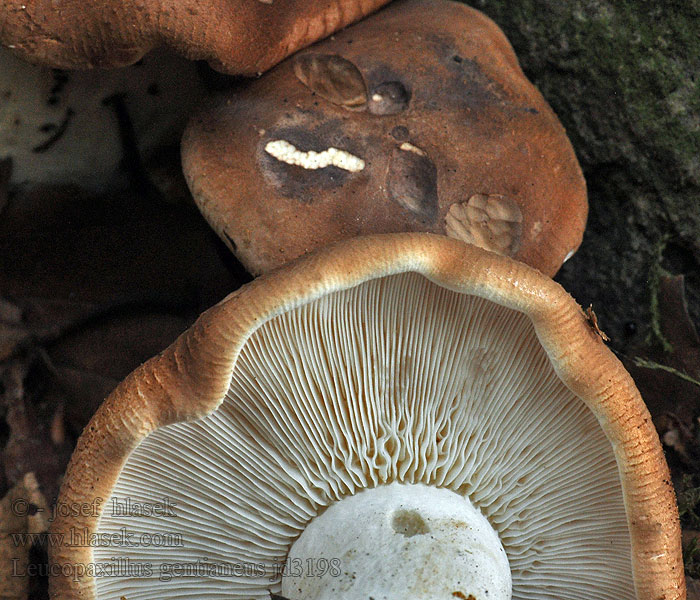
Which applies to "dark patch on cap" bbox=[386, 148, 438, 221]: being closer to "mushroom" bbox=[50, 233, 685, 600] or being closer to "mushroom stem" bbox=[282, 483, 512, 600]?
"mushroom" bbox=[50, 233, 685, 600]

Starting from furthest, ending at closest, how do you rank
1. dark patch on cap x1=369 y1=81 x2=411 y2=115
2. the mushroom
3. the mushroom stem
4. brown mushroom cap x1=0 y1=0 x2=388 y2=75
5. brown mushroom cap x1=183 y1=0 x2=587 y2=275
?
dark patch on cap x1=369 y1=81 x2=411 y2=115, brown mushroom cap x1=183 y1=0 x2=587 y2=275, brown mushroom cap x1=0 y1=0 x2=388 y2=75, the mushroom stem, the mushroom

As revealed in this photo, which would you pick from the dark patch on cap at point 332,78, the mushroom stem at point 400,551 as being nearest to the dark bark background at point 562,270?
the dark patch on cap at point 332,78

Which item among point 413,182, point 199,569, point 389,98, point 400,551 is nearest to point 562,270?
point 413,182

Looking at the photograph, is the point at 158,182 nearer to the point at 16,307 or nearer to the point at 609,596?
the point at 16,307

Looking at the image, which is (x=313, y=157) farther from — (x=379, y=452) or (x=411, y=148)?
(x=379, y=452)

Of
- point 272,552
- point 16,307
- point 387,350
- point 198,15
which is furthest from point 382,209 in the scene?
point 16,307

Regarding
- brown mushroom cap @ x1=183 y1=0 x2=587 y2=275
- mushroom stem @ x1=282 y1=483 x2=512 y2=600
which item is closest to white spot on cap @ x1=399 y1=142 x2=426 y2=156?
brown mushroom cap @ x1=183 y1=0 x2=587 y2=275

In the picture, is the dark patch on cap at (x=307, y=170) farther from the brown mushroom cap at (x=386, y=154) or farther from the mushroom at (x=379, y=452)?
the mushroom at (x=379, y=452)
